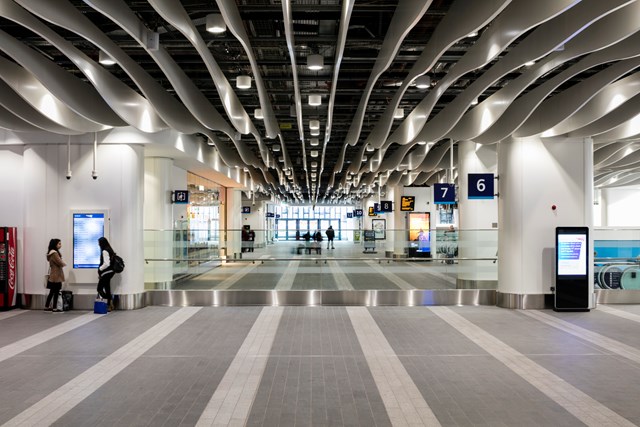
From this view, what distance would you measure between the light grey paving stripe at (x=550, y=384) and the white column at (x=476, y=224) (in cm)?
381

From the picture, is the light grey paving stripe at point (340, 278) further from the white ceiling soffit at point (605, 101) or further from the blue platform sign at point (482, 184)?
the white ceiling soffit at point (605, 101)

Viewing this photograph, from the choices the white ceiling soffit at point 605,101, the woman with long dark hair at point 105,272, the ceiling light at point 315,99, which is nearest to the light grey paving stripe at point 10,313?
the woman with long dark hair at point 105,272

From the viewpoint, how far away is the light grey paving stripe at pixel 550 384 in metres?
4.90

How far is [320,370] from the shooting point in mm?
6504

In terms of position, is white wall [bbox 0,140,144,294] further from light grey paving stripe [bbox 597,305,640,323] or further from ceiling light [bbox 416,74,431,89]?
light grey paving stripe [bbox 597,305,640,323]

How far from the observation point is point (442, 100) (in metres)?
12.3

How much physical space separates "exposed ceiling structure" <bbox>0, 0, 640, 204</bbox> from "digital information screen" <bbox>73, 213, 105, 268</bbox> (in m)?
1.98

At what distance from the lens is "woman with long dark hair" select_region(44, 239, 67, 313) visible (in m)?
10.8

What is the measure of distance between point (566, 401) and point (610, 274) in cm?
869

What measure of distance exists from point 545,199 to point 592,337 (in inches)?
149

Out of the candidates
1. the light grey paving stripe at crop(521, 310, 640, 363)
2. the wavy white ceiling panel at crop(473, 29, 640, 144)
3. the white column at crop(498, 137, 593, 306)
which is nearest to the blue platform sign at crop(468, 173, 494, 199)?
the white column at crop(498, 137, 593, 306)

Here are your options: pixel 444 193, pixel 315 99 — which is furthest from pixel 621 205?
pixel 315 99

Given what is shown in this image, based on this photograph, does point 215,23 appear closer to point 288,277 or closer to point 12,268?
point 288,277

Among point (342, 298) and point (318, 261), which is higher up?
point (318, 261)
